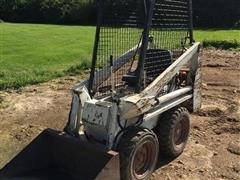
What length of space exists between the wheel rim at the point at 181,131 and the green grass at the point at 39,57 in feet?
14.7

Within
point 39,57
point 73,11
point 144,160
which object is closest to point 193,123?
point 144,160

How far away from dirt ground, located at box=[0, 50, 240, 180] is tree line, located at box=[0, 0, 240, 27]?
17.3 m

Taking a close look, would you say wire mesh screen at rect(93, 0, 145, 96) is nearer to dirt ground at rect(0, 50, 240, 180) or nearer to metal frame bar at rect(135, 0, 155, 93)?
metal frame bar at rect(135, 0, 155, 93)

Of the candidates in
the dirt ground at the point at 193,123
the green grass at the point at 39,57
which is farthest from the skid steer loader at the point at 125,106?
the green grass at the point at 39,57

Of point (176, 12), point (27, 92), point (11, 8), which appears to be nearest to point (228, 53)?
point (27, 92)

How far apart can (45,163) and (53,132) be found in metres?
0.38

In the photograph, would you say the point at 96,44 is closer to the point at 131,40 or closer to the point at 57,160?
the point at 131,40

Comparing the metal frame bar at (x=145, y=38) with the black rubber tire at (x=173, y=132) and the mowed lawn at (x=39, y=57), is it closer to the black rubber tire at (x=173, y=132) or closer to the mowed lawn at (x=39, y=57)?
the black rubber tire at (x=173, y=132)

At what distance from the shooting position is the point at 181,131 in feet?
19.3

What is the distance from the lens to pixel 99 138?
486 centimetres

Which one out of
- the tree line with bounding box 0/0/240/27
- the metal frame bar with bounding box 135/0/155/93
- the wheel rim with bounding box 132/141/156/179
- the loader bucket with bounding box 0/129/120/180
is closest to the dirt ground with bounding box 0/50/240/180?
the wheel rim with bounding box 132/141/156/179

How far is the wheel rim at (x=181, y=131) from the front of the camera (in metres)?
5.75

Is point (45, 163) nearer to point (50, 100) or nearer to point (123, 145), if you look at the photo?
point (123, 145)

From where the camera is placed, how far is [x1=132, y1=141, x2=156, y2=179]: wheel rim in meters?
4.91
